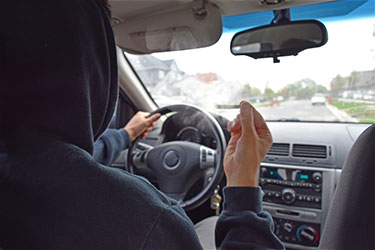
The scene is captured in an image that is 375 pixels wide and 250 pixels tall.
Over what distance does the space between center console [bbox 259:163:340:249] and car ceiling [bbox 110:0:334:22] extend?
99 cm

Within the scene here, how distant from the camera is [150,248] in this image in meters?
0.68

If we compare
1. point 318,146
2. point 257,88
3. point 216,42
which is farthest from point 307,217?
point 216,42

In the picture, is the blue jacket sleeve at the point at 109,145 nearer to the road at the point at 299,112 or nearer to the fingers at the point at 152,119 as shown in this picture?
the fingers at the point at 152,119

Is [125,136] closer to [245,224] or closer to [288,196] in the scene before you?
[288,196]

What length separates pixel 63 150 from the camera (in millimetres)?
748

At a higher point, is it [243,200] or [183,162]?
[243,200]

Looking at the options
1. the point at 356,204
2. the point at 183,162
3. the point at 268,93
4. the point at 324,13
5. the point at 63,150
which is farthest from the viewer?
the point at 183,162

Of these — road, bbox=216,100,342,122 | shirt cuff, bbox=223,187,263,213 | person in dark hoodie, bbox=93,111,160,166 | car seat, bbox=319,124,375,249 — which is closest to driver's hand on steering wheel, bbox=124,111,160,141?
person in dark hoodie, bbox=93,111,160,166

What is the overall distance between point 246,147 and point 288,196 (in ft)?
3.39

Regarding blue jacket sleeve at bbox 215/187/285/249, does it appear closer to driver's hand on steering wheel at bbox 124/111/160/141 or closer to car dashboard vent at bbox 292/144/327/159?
car dashboard vent at bbox 292/144/327/159

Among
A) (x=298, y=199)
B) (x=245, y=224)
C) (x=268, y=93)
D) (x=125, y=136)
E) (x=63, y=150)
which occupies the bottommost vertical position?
(x=298, y=199)

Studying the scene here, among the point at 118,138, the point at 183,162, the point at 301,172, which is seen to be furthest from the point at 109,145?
the point at 301,172

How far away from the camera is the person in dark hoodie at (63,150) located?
0.69m

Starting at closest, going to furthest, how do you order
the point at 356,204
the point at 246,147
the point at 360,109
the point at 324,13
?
the point at 356,204
the point at 246,147
the point at 360,109
the point at 324,13
